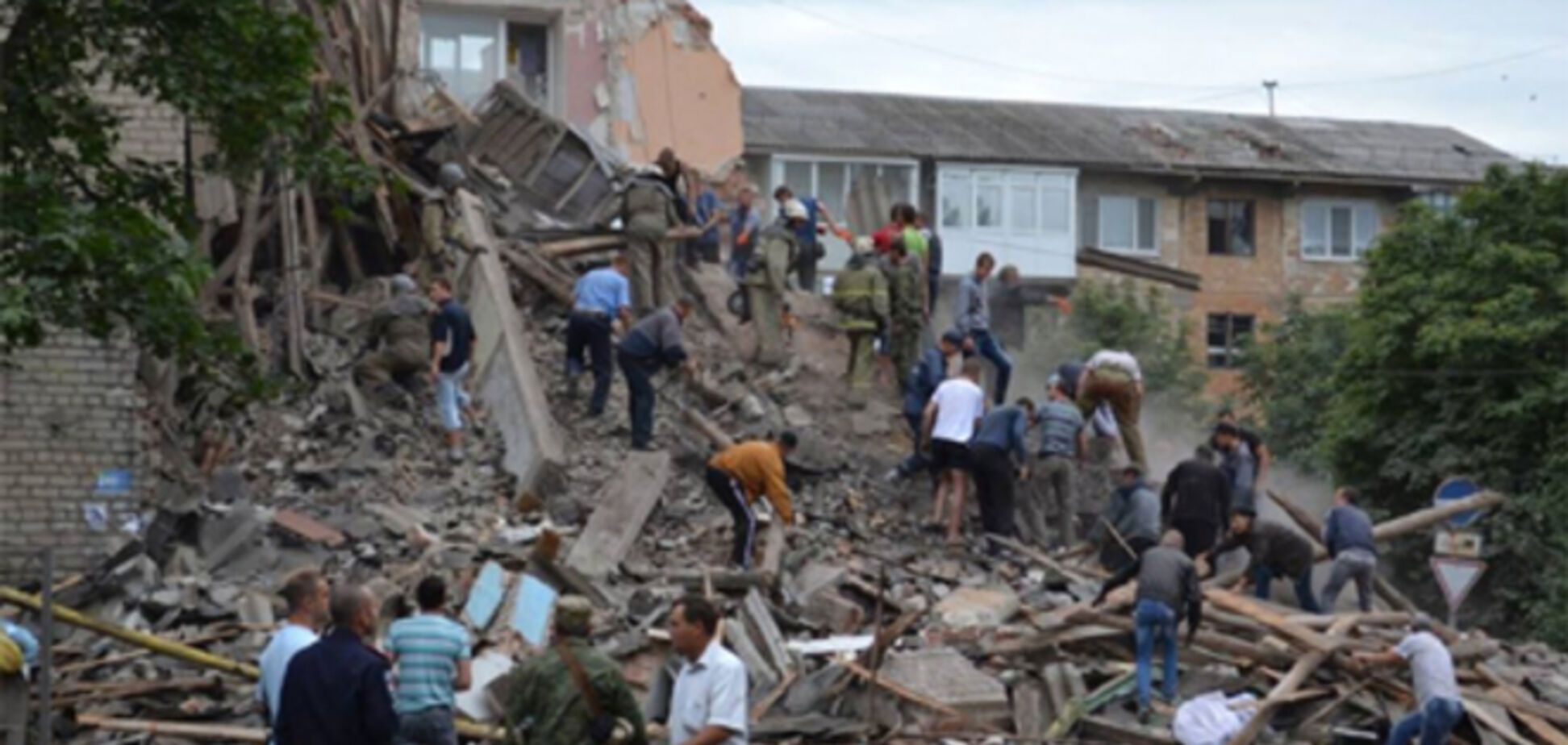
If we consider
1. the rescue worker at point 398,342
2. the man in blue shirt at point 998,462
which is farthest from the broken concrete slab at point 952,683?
the rescue worker at point 398,342

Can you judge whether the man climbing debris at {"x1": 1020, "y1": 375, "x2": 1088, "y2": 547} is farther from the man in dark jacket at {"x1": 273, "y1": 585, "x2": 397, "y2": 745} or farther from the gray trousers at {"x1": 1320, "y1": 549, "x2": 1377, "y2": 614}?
the man in dark jacket at {"x1": 273, "y1": 585, "x2": 397, "y2": 745}

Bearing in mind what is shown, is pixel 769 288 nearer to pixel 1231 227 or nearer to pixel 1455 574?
pixel 1455 574

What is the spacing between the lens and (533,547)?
65.9 ft

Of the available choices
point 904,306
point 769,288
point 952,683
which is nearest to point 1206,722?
point 952,683

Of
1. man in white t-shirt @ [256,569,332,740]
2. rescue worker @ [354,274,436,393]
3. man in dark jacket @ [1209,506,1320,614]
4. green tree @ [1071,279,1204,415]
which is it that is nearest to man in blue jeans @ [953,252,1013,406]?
man in dark jacket @ [1209,506,1320,614]

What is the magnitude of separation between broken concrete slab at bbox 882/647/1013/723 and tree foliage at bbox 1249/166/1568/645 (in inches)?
655

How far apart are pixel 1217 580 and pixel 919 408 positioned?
3996 millimetres

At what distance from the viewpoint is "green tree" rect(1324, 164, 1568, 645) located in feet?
111

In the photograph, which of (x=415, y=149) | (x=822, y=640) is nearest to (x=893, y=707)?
(x=822, y=640)

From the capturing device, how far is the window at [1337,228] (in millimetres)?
56688

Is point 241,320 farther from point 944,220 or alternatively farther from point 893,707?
point 944,220

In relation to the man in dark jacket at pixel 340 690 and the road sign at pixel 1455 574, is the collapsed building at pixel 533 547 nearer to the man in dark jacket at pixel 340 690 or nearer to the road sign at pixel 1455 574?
the road sign at pixel 1455 574

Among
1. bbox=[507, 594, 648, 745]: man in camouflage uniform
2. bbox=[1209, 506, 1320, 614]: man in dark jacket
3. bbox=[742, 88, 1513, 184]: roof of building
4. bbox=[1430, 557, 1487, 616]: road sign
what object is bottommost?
bbox=[1430, 557, 1487, 616]: road sign

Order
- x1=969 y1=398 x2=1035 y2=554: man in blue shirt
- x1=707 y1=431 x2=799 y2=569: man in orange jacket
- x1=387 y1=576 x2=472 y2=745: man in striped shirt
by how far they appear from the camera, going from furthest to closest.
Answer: x1=969 y1=398 x2=1035 y2=554: man in blue shirt < x1=707 y1=431 x2=799 y2=569: man in orange jacket < x1=387 y1=576 x2=472 y2=745: man in striped shirt
